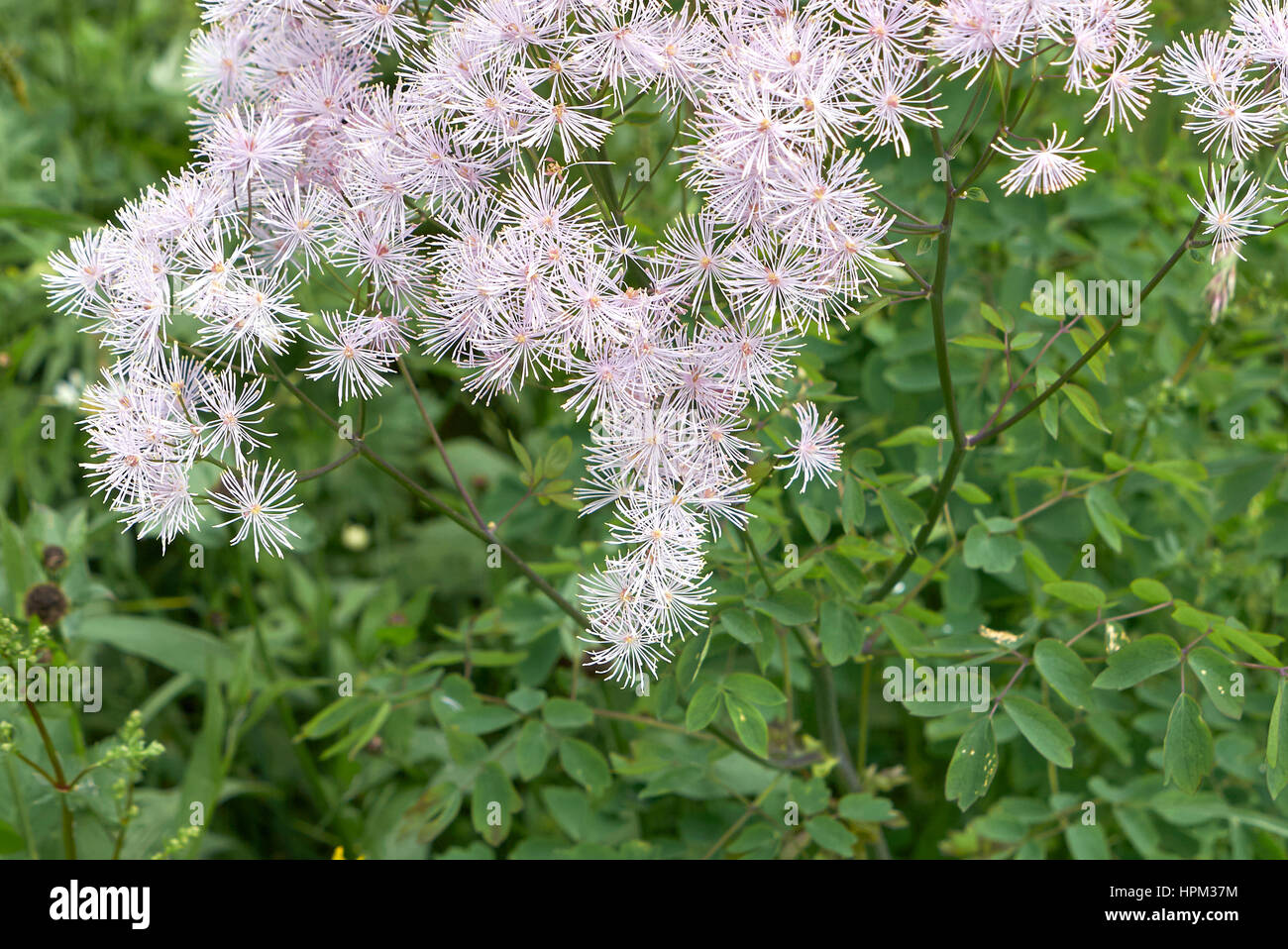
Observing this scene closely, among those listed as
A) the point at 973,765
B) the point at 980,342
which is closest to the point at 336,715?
the point at 973,765

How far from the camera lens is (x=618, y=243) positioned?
94 centimetres

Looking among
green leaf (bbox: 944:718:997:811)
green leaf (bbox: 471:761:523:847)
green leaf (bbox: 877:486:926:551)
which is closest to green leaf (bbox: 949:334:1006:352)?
green leaf (bbox: 877:486:926:551)

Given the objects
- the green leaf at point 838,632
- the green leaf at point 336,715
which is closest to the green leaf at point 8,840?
the green leaf at point 336,715

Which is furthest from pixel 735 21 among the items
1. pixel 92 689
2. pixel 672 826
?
pixel 92 689

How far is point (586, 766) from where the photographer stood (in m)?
1.24

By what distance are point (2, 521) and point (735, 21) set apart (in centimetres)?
119

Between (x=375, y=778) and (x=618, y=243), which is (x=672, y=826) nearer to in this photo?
(x=375, y=778)

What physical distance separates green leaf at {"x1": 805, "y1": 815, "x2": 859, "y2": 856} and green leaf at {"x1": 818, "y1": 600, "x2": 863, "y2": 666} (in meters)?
0.21

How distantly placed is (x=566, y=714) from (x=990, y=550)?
0.55 metres

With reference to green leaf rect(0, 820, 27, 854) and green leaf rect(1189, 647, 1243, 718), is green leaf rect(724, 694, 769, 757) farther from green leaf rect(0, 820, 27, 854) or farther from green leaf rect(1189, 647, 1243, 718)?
green leaf rect(0, 820, 27, 854)

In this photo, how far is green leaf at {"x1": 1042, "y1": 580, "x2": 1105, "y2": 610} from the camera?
111 cm

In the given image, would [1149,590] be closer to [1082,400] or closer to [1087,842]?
[1082,400]
